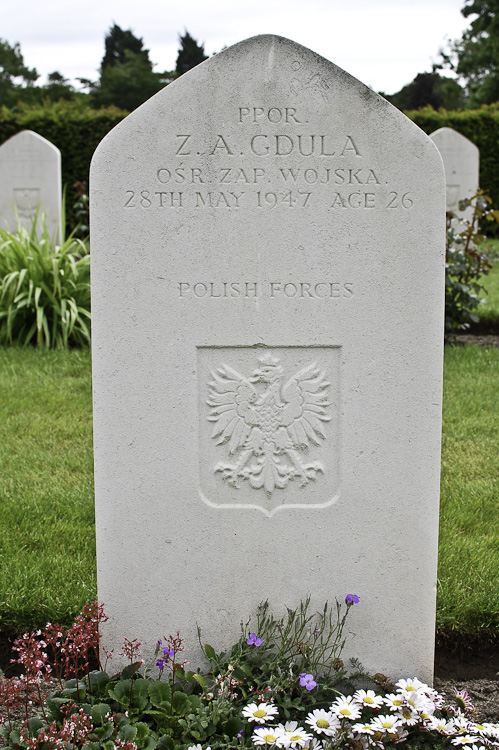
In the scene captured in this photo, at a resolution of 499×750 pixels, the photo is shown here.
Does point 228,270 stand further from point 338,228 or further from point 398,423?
point 398,423

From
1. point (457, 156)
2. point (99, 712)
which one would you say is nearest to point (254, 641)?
point (99, 712)

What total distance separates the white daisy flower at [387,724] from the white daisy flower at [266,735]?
0.28m

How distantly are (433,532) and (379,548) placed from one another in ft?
0.59

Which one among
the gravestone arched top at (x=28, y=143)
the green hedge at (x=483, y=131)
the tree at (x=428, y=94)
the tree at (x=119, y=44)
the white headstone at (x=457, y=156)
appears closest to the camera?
the gravestone arched top at (x=28, y=143)

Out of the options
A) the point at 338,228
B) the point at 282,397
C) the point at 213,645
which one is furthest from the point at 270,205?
the point at 213,645

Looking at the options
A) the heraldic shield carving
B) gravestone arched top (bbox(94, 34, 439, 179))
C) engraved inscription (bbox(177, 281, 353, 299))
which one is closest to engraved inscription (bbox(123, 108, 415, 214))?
gravestone arched top (bbox(94, 34, 439, 179))

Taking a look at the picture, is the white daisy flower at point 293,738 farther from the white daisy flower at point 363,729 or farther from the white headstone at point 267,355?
the white headstone at point 267,355

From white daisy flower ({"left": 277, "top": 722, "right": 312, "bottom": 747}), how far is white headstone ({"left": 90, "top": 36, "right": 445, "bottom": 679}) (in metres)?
0.42

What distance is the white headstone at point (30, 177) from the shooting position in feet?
32.5

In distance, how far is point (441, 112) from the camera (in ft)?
55.3

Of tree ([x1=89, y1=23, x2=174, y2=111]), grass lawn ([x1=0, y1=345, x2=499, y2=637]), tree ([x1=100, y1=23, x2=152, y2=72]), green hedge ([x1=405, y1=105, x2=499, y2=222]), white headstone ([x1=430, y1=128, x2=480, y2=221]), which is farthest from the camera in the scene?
tree ([x1=100, y1=23, x2=152, y2=72])

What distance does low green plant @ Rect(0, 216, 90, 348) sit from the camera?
660 centimetres

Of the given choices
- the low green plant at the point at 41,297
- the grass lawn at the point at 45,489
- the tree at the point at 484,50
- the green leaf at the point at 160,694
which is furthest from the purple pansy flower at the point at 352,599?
the tree at the point at 484,50

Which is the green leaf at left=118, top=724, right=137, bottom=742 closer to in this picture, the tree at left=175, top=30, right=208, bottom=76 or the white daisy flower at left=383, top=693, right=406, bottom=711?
the white daisy flower at left=383, top=693, right=406, bottom=711
